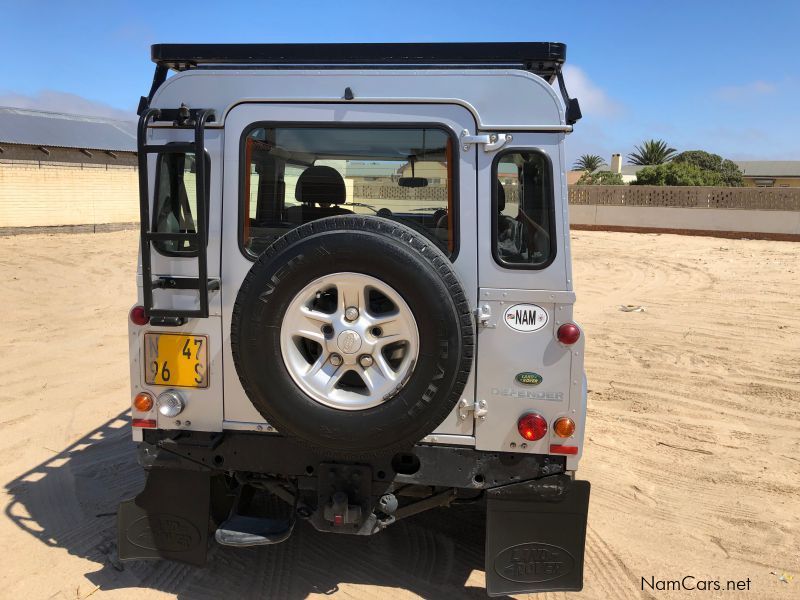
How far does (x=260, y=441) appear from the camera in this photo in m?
3.29

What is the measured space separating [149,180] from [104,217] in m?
20.3

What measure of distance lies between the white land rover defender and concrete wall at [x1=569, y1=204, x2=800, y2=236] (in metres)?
23.7

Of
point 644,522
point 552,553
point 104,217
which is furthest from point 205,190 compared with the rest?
point 104,217

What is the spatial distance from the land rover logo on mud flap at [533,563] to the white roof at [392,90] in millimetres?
2002

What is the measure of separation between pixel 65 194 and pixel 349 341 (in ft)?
66.2

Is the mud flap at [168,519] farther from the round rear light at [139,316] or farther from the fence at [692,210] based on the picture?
the fence at [692,210]

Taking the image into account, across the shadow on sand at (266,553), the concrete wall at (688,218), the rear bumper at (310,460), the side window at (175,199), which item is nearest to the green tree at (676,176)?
the concrete wall at (688,218)

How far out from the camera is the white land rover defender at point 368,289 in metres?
2.85

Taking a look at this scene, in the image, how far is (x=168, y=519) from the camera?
350 cm

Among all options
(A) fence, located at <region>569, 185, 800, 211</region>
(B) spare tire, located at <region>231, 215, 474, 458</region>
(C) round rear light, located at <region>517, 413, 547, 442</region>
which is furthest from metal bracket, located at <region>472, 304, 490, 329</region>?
(A) fence, located at <region>569, 185, 800, 211</region>

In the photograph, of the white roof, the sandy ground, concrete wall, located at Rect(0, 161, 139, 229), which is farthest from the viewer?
concrete wall, located at Rect(0, 161, 139, 229)

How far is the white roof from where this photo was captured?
295 cm

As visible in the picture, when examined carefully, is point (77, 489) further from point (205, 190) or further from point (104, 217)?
point (104, 217)

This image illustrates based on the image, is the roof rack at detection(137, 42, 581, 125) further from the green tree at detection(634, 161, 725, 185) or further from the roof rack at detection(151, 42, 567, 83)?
the green tree at detection(634, 161, 725, 185)
